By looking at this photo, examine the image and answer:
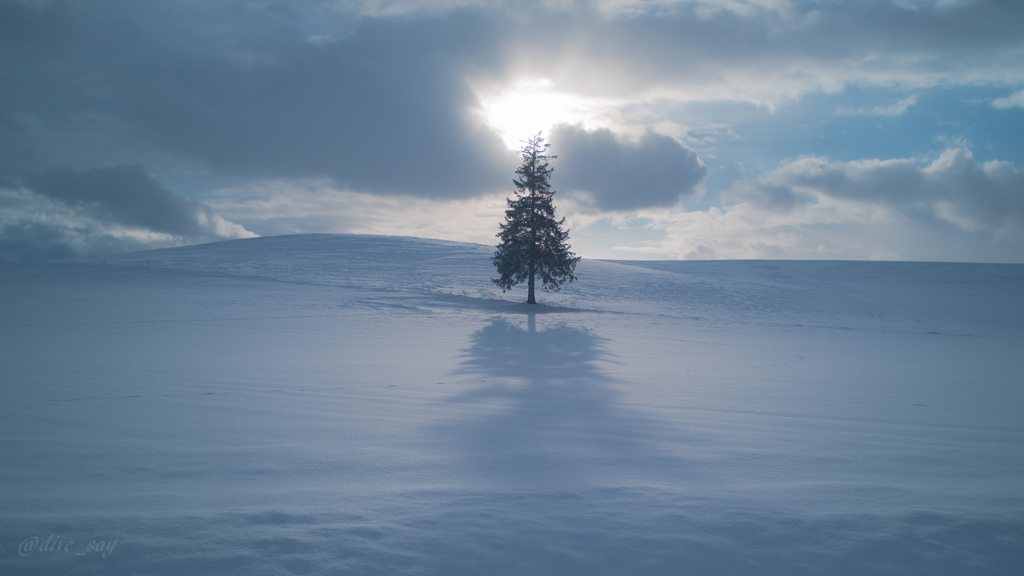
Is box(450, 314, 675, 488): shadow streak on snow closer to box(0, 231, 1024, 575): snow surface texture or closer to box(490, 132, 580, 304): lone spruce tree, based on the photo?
box(0, 231, 1024, 575): snow surface texture

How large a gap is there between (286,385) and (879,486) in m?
7.09

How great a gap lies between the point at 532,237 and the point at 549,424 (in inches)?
832

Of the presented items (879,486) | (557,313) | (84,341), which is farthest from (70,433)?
(557,313)

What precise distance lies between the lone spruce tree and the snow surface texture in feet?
40.3

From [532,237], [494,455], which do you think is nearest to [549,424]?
[494,455]

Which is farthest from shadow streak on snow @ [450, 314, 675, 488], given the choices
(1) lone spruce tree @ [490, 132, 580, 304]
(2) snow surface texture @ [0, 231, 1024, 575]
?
(1) lone spruce tree @ [490, 132, 580, 304]

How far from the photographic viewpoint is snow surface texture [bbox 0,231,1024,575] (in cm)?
279

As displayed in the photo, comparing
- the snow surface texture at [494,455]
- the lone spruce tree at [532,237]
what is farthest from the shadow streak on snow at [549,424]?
the lone spruce tree at [532,237]

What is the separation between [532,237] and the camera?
26281mm

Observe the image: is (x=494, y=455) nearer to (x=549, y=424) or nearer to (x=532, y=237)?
(x=549, y=424)

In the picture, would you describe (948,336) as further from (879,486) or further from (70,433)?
(70,433)

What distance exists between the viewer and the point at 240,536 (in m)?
2.87

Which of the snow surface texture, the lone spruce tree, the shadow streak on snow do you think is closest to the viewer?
the snow surface texture

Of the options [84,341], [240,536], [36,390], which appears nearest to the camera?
[240,536]
